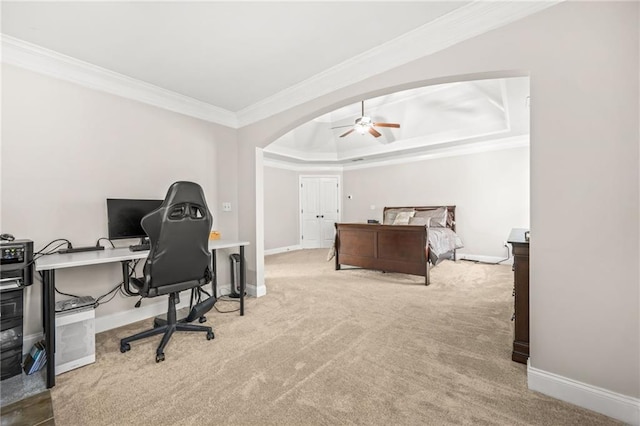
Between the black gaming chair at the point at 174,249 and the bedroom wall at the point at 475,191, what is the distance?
5573 mm

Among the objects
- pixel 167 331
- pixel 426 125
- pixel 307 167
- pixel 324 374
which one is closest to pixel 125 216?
pixel 167 331

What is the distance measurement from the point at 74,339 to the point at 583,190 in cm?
346

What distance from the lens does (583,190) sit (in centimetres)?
152

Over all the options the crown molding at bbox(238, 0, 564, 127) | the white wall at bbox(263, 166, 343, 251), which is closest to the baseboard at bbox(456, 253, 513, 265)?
the white wall at bbox(263, 166, 343, 251)

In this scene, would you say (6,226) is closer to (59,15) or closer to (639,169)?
(59,15)

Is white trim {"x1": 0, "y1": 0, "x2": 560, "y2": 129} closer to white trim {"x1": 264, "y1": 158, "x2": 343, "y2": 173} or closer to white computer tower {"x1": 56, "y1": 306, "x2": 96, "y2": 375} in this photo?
white computer tower {"x1": 56, "y1": 306, "x2": 96, "y2": 375}

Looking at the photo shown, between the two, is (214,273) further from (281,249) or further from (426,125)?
(426,125)

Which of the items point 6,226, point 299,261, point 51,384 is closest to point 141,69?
point 6,226

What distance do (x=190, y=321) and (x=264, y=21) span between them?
2651 mm

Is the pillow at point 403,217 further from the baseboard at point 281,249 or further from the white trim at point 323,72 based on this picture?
the white trim at point 323,72

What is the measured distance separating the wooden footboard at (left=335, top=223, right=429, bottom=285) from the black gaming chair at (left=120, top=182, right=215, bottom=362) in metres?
3.00

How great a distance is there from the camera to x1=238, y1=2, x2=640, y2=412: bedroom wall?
4.61 ft

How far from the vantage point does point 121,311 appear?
2.73 m

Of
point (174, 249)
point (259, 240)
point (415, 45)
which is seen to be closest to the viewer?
point (174, 249)
